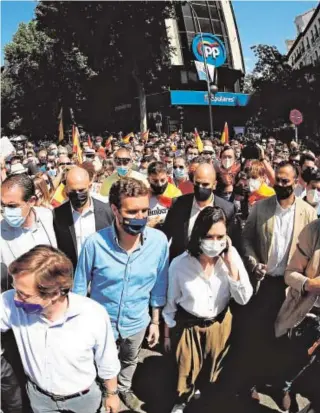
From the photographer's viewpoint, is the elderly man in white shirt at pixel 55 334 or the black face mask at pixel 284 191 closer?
the elderly man in white shirt at pixel 55 334

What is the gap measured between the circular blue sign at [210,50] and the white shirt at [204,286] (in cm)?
3671

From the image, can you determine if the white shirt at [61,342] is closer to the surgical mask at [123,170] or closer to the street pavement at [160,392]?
the street pavement at [160,392]

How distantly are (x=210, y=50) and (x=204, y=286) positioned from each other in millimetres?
37681

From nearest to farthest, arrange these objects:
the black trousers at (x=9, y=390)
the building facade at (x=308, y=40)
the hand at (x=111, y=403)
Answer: the black trousers at (x=9, y=390) < the hand at (x=111, y=403) < the building facade at (x=308, y=40)

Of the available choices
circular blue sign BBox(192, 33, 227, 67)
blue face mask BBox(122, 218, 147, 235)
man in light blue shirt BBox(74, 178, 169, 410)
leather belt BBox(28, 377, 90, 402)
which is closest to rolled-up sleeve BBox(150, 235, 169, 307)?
man in light blue shirt BBox(74, 178, 169, 410)

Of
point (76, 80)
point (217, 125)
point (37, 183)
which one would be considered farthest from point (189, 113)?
point (37, 183)

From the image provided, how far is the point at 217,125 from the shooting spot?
134ft

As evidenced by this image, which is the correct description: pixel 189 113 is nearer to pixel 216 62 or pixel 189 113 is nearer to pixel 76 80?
pixel 216 62

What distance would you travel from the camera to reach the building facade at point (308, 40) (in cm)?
6000

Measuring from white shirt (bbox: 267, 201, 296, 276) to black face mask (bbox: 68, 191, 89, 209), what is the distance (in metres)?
1.60

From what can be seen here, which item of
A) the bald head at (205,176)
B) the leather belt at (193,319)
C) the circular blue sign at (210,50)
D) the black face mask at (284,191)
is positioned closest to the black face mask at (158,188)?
the bald head at (205,176)

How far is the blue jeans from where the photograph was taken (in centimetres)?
246

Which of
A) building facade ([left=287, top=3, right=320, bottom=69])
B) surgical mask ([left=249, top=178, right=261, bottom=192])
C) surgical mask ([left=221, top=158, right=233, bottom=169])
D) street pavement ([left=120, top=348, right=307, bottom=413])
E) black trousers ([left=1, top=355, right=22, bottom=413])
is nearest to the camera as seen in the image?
black trousers ([left=1, top=355, right=22, bottom=413])

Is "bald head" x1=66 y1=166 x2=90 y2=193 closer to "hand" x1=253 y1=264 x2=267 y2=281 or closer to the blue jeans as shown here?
"hand" x1=253 y1=264 x2=267 y2=281
